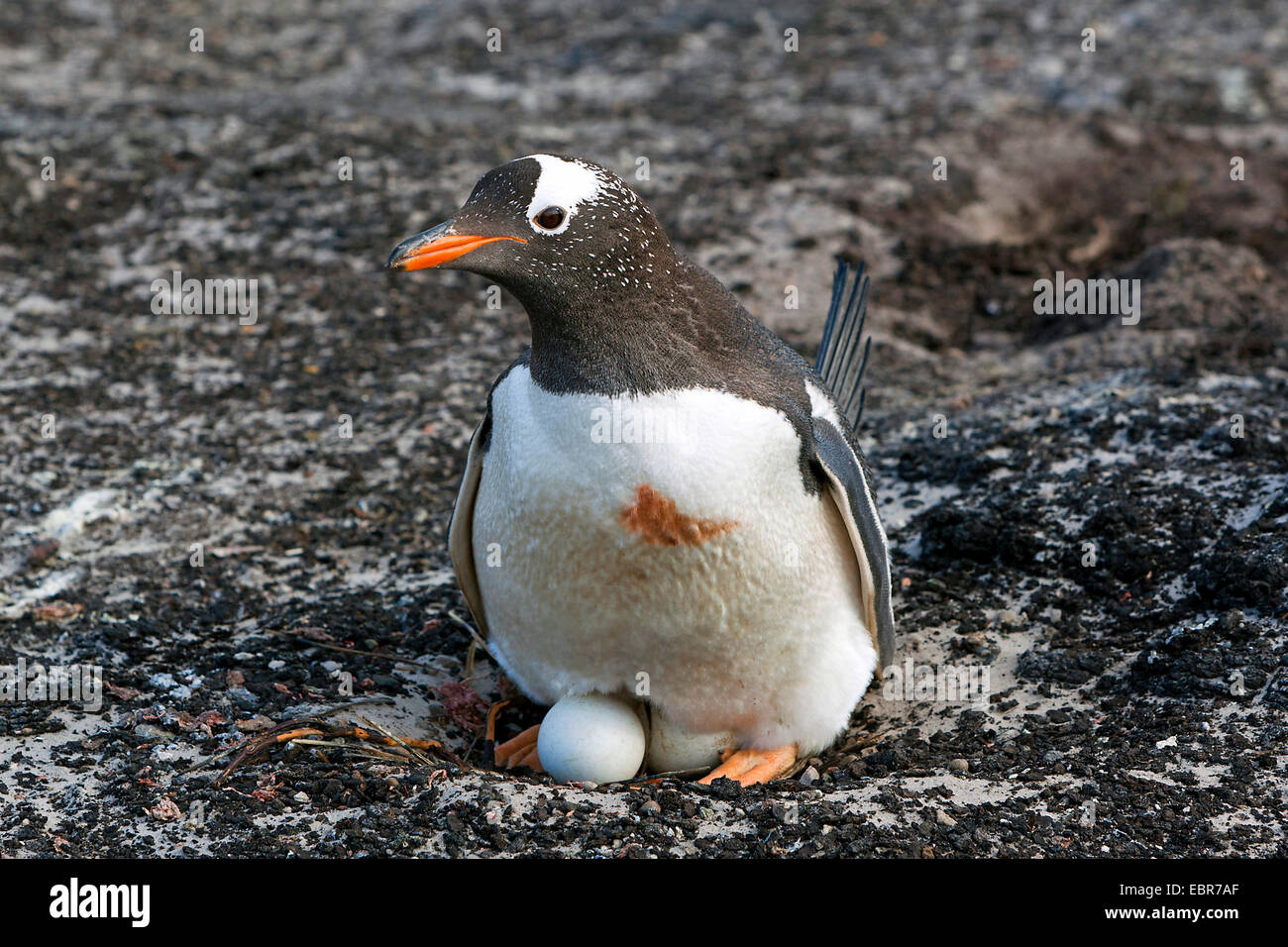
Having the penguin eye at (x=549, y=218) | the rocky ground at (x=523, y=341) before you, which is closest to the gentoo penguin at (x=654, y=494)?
the penguin eye at (x=549, y=218)

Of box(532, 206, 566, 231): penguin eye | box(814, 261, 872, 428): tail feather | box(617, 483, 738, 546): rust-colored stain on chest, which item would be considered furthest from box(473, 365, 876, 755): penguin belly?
box(814, 261, 872, 428): tail feather

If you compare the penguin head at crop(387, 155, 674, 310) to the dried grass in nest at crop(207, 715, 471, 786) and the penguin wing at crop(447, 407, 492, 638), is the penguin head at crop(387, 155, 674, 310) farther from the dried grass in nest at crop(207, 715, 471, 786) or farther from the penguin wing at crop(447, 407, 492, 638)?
the dried grass in nest at crop(207, 715, 471, 786)

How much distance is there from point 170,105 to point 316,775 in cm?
583

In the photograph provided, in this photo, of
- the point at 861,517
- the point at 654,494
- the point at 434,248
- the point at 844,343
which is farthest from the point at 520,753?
the point at 844,343

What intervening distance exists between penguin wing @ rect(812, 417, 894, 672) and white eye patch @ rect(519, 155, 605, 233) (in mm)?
881

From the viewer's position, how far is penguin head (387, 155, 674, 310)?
126 inches

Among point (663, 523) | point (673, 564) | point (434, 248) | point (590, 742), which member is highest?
point (434, 248)

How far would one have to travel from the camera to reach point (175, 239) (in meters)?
7.00

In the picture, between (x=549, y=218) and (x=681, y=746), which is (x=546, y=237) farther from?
(x=681, y=746)

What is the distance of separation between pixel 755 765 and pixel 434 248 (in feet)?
5.39

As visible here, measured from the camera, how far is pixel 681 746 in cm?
388

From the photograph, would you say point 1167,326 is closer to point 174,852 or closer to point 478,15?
point 174,852

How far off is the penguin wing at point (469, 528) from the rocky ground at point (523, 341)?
36cm
